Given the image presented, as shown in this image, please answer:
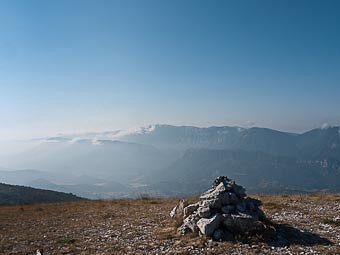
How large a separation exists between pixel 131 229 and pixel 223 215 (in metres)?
7.39

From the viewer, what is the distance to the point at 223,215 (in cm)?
2100

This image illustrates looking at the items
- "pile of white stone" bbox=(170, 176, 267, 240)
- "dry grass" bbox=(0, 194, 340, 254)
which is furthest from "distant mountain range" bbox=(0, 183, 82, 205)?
"pile of white stone" bbox=(170, 176, 267, 240)

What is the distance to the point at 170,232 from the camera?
878 inches

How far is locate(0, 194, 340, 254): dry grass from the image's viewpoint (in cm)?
1866

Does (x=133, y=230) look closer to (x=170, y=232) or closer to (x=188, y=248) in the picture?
(x=170, y=232)

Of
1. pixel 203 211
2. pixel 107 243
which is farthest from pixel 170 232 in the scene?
pixel 107 243

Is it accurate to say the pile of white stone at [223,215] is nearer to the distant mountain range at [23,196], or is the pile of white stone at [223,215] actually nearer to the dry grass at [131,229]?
the dry grass at [131,229]

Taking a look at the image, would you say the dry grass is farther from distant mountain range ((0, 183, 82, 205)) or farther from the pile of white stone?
distant mountain range ((0, 183, 82, 205))

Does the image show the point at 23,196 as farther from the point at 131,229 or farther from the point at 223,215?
the point at 223,215

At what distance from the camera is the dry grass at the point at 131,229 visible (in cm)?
1866

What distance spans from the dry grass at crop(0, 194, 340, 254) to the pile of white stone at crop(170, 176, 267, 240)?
900mm

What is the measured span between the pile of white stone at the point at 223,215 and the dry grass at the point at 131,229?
900 mm

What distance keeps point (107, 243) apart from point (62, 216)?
13.5m

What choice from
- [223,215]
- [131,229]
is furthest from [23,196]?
[223,215]
